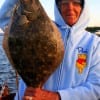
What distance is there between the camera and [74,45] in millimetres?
3684

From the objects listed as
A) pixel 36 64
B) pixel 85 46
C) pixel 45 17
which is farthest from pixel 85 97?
pixel 45 17

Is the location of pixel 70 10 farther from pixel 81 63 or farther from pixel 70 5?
pixel 81 63

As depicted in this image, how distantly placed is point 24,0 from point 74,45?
0.99 meters

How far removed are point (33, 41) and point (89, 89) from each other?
91cm

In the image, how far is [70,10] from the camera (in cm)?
354

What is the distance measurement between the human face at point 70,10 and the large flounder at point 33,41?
680 mm

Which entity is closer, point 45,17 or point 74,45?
point 45,17

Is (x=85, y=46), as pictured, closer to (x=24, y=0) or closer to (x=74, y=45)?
(x=74, y=45)

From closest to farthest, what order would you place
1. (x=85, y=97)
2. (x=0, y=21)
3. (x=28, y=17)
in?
(x=28, y=17) → (x=85, y=97) → (x=0, y=21)

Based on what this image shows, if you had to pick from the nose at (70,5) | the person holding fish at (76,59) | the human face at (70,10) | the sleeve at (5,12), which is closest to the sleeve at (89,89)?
the person holding fish at (76,59)

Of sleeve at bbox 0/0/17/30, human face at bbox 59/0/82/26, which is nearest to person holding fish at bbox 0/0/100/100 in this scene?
human face at bbox 59/0/82/26

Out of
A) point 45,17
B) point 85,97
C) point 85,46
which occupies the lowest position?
point 85,97

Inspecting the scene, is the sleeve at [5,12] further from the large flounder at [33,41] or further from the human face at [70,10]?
the large flounder at [33,41]

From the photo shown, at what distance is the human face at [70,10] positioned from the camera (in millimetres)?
3559
